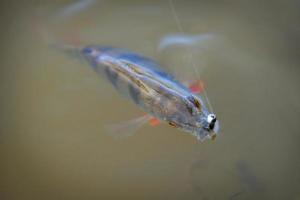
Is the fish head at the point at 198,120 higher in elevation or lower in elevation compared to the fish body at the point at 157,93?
lower

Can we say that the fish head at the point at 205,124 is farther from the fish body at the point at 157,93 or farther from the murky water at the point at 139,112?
the murky water at the point at 139,112

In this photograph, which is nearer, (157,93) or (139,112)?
(157,93)

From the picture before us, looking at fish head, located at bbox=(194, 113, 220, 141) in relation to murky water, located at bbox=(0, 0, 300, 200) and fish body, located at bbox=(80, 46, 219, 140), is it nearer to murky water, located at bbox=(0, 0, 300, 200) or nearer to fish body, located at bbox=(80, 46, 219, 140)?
fish body, located at bbox=(80, 46, 219, 140)

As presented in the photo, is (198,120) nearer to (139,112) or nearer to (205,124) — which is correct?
(205,124)

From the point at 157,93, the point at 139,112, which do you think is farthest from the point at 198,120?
the point at 139,112

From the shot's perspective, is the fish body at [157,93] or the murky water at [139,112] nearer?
the fish body at [157,93]

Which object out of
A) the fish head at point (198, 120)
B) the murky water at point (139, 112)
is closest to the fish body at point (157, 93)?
the fish head at point (198, 120)

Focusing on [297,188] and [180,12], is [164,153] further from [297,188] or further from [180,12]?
[180,12]
